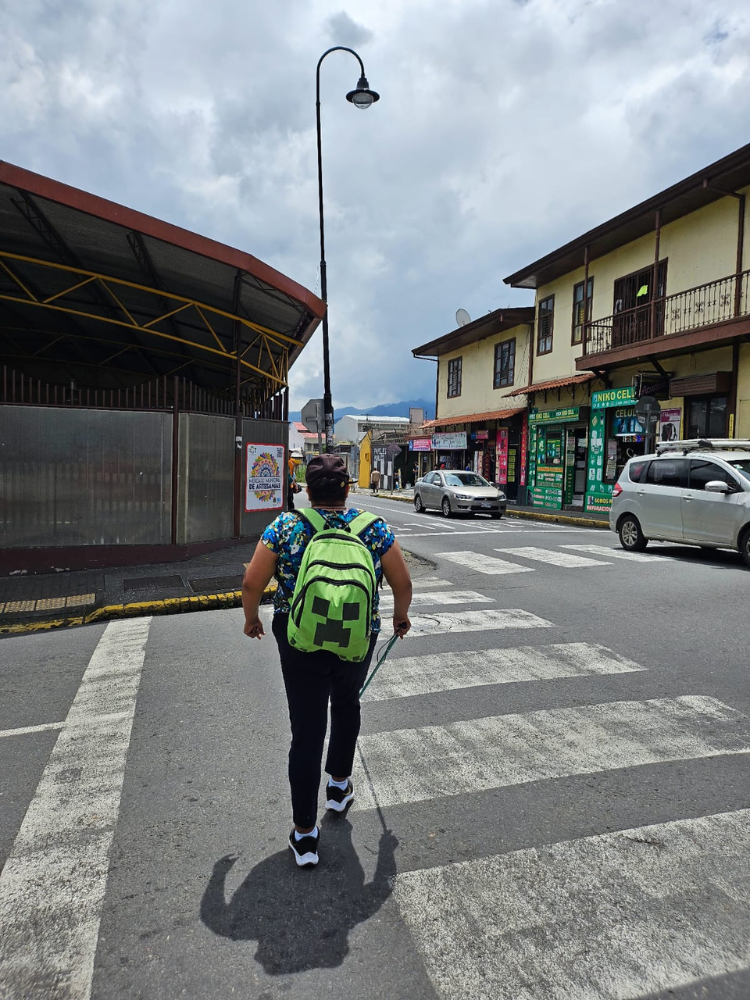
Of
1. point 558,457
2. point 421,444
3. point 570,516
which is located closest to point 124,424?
point 570,516

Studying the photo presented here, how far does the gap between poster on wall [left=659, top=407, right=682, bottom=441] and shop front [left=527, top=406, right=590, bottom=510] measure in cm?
371

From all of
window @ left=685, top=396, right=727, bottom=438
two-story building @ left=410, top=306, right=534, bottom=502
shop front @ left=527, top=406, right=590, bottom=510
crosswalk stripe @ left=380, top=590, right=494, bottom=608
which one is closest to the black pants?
crosswalk stripe @ left=380, top=590, right=494, bottom=608

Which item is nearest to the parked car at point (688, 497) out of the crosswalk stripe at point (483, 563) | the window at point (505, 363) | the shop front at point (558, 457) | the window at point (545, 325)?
the crosswalk stripe at point (483, 563)

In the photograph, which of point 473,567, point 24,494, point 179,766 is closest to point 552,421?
point 473,567

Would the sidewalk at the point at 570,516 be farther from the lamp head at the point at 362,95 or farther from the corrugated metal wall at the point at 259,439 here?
the lamp head at the point at 362,95

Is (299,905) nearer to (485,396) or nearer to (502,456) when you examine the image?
(502,456)

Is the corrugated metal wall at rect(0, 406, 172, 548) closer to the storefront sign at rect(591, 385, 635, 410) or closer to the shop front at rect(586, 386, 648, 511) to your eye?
the storefront sign at rect(591, 385, 635, 410)

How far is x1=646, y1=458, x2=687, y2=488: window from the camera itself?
450 inches

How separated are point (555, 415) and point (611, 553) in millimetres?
13296

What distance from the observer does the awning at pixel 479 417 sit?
2707 centimetres

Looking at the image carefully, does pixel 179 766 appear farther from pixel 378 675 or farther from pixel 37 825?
pixel 378 675

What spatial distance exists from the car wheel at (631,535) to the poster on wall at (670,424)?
699 cm

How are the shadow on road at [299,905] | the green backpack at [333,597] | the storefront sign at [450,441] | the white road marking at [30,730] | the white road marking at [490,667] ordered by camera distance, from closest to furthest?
the shadow on road at [299,905] → the green backpack at [333,597] → the white road marking at [30,730] → the white road marking at [490,667] → the storefront sign at [450,441]

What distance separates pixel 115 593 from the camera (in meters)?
8.58
